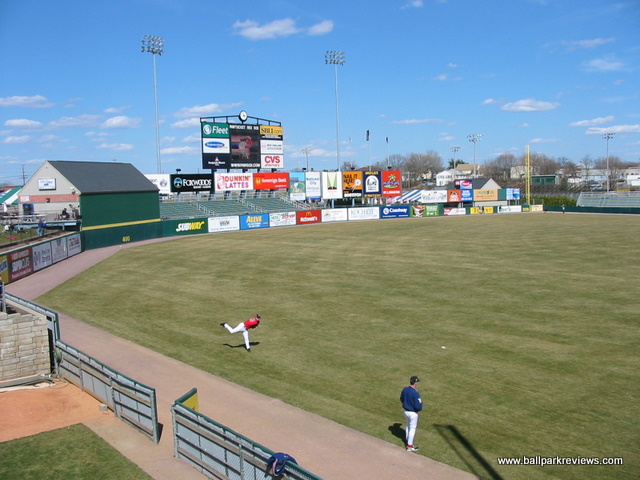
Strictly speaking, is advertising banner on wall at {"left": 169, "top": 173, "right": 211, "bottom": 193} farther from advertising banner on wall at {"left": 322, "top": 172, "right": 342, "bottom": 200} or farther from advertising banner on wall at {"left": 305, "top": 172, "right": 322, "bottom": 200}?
advertising banner on wall at {"left": 322, "top": 172, "right": 342, "bottom": 200}

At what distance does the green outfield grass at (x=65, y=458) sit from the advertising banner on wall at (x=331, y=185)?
64.8 m

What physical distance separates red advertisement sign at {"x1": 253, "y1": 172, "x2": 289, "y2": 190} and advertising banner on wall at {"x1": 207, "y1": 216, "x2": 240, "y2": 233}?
9.44 metres

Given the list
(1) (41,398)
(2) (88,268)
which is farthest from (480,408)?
(2) (88,268)

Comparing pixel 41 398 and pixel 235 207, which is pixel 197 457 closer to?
pixel 41 398

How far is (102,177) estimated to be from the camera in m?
48.6

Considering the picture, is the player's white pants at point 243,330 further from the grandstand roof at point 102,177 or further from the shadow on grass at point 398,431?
the grandstand roof at point 102,177

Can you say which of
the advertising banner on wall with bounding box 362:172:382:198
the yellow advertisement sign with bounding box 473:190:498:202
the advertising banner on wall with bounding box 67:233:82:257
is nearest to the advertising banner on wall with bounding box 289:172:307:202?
the advertising banner on wall with bounding box 362:172:382:198

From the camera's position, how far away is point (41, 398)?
12.9 meters

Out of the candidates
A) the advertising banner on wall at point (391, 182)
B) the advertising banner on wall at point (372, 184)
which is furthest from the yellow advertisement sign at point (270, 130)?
the advertising banner on wall at point (391, 182)

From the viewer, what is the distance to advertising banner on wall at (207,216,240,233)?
58000 millimetres

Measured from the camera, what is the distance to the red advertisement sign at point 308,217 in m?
67.9

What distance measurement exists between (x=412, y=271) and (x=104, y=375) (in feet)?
68.7

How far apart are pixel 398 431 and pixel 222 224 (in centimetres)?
5039

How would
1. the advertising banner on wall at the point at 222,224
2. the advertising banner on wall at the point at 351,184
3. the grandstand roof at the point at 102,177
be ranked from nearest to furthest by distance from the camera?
1. the grandstand roof at the point at 102,177
2. the advertising banner on wall at the point at 222,224
3. the advertising banner on wall at the point at 351,184
